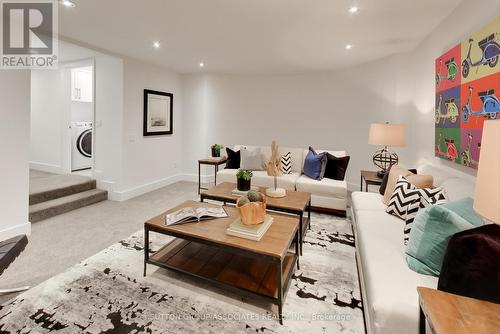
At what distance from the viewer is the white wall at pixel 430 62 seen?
85.6 inches

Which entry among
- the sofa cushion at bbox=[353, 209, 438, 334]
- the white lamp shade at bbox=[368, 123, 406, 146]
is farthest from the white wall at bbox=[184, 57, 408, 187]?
the sofa cushion at bbox=[353, 209, 438, 334]

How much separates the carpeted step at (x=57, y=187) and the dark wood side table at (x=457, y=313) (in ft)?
14.6

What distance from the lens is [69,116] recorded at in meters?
4.97

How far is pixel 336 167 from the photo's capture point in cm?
397

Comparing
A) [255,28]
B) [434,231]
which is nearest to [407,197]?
[434,231]

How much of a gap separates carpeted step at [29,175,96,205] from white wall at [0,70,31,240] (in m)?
0.80

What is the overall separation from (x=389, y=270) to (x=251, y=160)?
10.3 ft

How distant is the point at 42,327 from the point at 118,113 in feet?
11.0

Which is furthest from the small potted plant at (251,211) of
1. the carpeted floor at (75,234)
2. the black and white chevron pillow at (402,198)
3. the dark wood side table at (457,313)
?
the carpeted floor at (75,234)

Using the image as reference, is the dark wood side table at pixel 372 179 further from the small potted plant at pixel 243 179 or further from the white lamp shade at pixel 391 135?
the small potted plant at pixel 243 179

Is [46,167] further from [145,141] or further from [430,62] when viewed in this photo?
[430,62]

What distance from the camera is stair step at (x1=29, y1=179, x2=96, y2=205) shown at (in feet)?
11.9

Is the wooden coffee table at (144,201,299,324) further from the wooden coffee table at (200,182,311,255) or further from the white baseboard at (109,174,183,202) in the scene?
the white baseboard at (109,174,183,202)

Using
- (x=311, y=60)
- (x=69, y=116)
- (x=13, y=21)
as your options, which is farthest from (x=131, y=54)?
(x=311, y=60)
